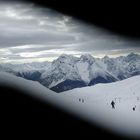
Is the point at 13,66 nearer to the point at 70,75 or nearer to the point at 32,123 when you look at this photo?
the point at 32,123

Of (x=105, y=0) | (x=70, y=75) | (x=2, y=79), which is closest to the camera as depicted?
(x=2, y=79)

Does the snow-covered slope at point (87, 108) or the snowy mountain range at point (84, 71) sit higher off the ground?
the snow-covered slope at point (87, 108)

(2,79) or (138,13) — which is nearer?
(2,79)

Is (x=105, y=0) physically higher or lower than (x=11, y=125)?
higher

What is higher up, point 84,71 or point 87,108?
point 87,108

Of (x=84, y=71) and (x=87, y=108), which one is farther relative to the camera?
(x=84, y=71)

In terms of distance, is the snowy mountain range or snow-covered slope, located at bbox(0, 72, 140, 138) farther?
the snowy mountain range

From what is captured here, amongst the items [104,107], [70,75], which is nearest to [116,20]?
[104,107]

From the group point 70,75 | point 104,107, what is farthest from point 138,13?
point 70,75

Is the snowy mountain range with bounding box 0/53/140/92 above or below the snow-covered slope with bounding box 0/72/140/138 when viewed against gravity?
below

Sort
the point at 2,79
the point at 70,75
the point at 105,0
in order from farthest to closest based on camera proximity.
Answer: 1. the point at 70,75
2. the point at 105,0
3. the point at 2,79

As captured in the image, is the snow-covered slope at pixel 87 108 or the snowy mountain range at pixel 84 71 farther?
the snowy mountain range at pixel 84 71
